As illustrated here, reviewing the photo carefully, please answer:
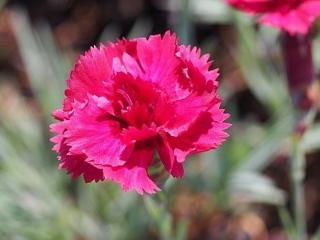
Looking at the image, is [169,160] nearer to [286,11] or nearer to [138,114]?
[138,114]

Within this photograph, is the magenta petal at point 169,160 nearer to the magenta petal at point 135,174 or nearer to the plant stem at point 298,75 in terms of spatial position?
the magenta petal at point 135,174

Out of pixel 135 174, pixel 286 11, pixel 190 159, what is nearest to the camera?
pixel 135 174

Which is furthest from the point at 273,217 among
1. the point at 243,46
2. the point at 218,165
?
the point at 243,46

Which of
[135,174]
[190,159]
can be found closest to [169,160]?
[135,174]

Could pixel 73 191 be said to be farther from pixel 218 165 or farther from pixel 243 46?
pixel 243 46

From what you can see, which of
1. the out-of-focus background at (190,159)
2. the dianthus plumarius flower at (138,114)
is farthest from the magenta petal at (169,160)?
the out-of-focus background at (190,159)

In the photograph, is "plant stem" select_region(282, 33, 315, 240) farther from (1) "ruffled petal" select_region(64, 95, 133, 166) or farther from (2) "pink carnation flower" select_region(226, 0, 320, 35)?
(1) "ruffled petal" select_region(64, 95, 133, 166)
